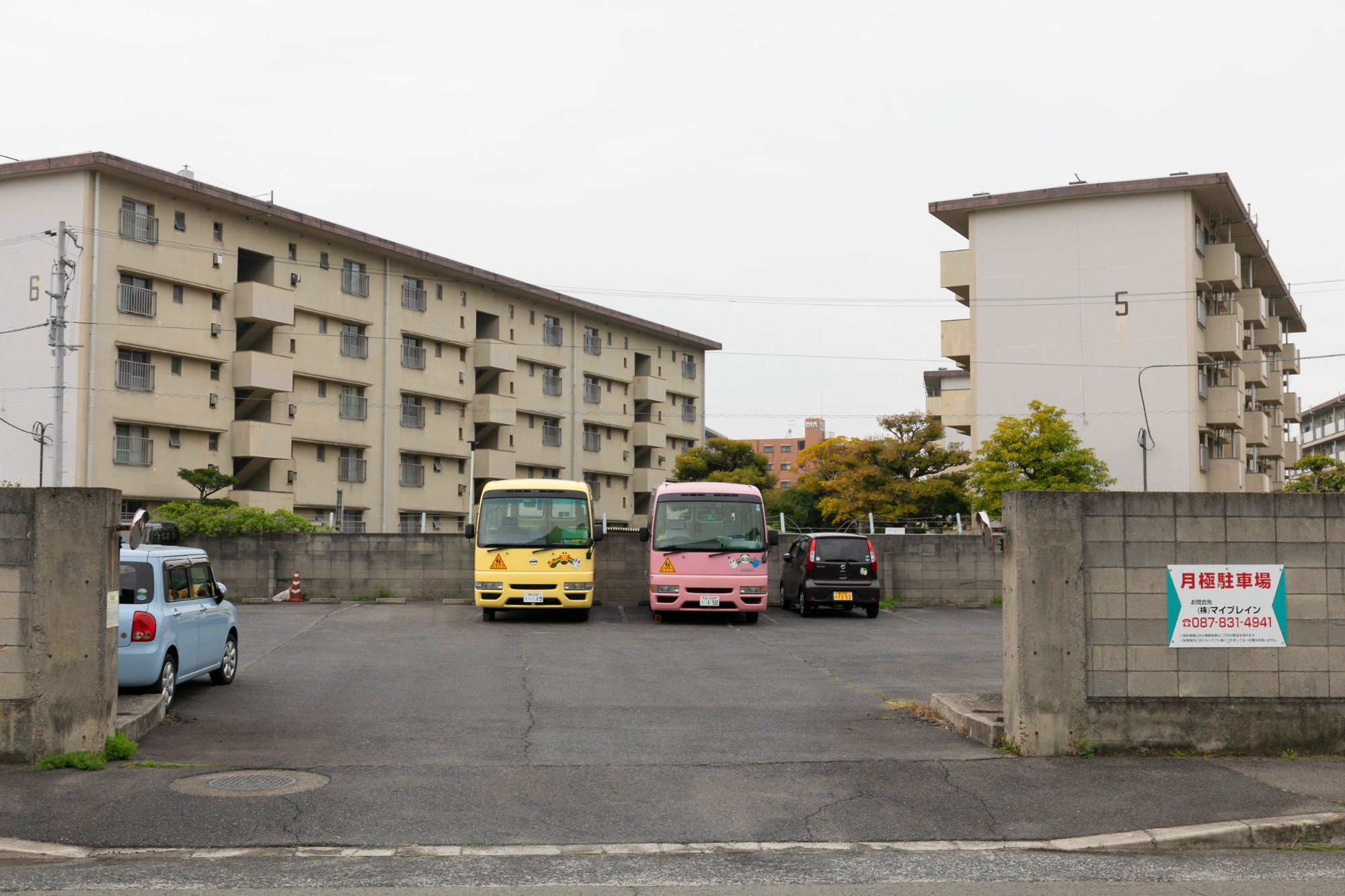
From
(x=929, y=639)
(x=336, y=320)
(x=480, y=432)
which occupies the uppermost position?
(x=336, y=320)

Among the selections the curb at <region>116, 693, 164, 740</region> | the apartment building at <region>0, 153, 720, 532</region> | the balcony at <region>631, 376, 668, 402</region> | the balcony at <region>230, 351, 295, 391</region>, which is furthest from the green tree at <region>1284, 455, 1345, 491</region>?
the curb at <region>116, 693, 164, 740</region>

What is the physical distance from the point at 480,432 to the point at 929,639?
126 ft

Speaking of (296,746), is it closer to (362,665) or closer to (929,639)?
(362,665)

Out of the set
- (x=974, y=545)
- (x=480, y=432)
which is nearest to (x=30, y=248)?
(x=480, y=432)

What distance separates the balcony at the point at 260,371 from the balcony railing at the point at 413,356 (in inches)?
282

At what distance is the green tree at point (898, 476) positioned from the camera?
181 ft

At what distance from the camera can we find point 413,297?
171 feet

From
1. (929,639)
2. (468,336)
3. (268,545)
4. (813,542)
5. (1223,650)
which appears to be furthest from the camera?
(468,336)

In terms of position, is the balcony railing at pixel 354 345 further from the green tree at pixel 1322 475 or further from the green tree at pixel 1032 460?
the green tree at pixel 1322 475

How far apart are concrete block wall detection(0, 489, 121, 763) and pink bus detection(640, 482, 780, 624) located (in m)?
15.0

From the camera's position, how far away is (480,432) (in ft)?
187

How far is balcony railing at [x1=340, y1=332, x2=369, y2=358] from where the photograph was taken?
160ft

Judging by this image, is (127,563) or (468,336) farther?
(468,336)

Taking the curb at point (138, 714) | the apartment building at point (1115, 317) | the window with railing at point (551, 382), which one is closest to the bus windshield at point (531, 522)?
the curb at point (138, 714)
